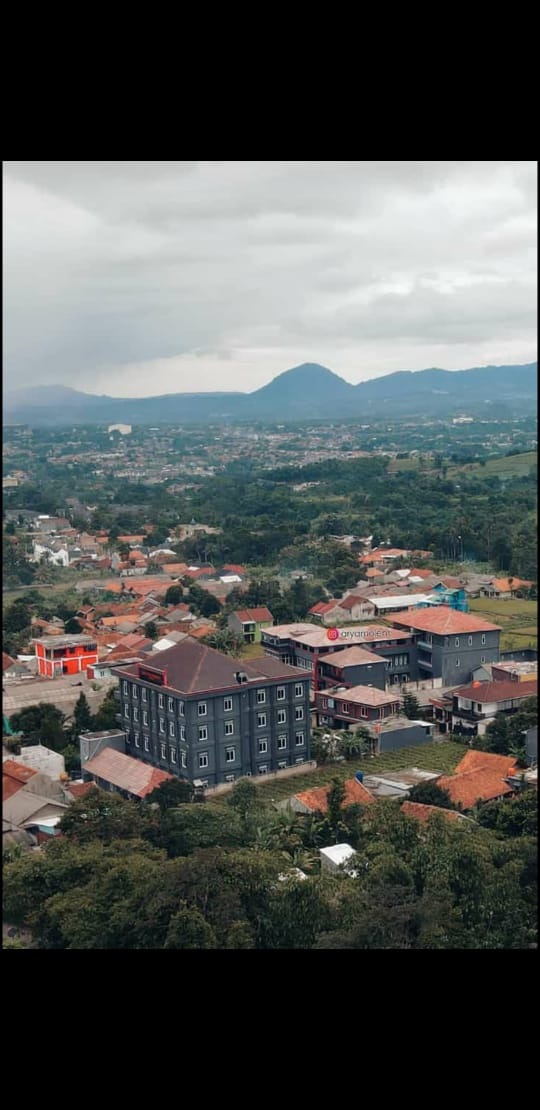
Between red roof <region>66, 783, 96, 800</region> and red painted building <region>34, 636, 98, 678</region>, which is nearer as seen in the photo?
red roof <region>66, 783, 96, 800</region>

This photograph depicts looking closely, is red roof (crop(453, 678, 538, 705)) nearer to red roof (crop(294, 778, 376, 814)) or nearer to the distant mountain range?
red roof (crop(294, 778, 376, 814))

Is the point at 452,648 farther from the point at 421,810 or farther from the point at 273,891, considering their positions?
the point at 273,891

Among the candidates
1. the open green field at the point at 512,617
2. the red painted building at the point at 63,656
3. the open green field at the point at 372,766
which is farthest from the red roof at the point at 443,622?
the red painted building at the point at 63,656

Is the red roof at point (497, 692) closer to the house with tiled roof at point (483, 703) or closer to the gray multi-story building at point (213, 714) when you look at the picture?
the house with tiled roof at point (483, 703)

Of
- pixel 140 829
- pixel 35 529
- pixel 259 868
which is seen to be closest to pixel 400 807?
pixel 140 829

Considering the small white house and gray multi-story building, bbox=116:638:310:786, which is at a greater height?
gray multi-story building, bbox=116:638:310:786

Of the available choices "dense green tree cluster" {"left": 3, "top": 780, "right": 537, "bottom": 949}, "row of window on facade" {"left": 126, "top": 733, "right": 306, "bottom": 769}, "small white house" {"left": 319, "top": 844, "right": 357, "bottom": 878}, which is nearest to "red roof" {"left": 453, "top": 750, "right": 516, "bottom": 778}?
"row of window on facade" {"left": 126, "top": 733, "right": 306, "bottom": 769}
